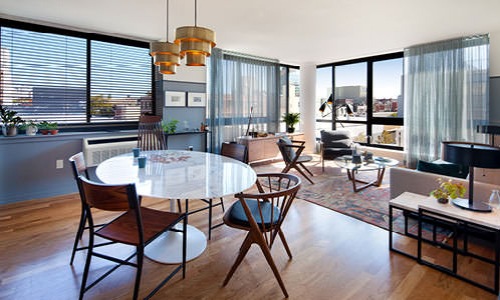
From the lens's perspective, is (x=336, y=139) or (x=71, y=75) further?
(x=336, y=139)

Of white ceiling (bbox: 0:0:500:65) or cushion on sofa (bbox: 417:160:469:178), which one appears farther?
white ceiling (bbox: 0:0:500:65)

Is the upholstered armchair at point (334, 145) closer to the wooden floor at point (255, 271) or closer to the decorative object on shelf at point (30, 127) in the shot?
the wooden floor at point (255, 271)

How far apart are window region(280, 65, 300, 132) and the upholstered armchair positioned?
1692mm

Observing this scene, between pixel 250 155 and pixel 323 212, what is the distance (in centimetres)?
279

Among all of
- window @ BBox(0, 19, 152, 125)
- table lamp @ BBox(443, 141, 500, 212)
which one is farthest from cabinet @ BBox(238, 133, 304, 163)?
table lamp @ BBox(443, 141, 500, 212)

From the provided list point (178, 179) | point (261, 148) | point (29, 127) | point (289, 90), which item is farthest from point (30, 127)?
point (289, 90)

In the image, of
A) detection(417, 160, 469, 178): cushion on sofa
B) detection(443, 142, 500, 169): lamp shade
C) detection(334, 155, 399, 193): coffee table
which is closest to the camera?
detection(443, 142, 500, 169): lamp shade

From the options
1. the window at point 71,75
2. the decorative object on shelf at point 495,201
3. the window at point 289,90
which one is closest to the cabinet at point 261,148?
the window at point 289,90

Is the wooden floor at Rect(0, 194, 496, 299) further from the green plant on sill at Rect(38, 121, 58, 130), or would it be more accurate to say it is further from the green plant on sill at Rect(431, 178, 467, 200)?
the green plant on sill at Rect(38, 121, 58, 130)

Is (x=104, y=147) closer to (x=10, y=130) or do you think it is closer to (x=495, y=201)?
(x=10, y=130)

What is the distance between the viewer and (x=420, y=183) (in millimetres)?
2922

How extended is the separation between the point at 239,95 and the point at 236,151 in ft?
11.0

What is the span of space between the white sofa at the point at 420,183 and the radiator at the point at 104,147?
3.82m

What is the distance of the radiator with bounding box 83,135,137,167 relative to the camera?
414 cm
